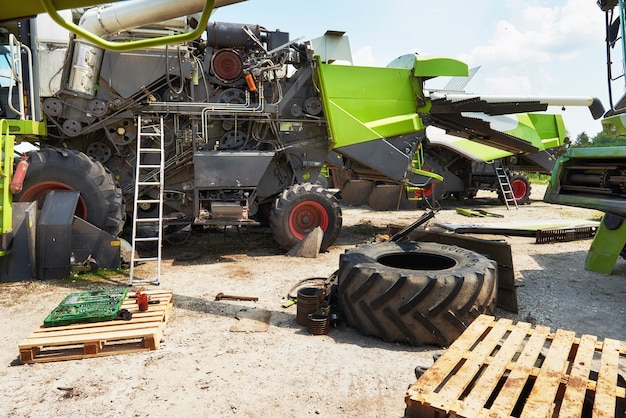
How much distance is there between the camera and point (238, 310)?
5094 mm

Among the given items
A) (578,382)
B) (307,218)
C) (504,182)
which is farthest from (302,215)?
(504,182)

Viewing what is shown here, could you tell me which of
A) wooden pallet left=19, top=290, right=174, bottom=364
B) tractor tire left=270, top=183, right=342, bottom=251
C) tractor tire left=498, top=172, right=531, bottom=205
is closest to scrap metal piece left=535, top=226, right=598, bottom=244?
tractor tire left=270, top=183, right=342, bottom=251

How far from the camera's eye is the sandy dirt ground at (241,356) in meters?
3.19

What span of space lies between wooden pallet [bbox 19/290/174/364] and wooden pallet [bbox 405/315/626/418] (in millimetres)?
2549

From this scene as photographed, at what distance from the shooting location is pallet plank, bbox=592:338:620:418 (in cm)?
233

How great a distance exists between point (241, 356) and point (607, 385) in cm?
263

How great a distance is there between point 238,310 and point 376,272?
68.1 inches

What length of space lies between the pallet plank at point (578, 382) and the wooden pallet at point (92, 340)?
3.16 m

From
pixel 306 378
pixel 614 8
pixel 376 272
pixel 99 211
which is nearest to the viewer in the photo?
pixel 306 378

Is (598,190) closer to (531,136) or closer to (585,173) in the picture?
(585,173)

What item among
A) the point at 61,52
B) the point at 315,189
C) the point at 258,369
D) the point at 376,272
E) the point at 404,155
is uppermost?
the point at 61,52

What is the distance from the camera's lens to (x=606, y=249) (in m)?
6.64

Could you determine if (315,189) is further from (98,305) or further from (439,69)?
(98,305)

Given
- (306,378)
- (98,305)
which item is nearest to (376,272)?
(306,378)
